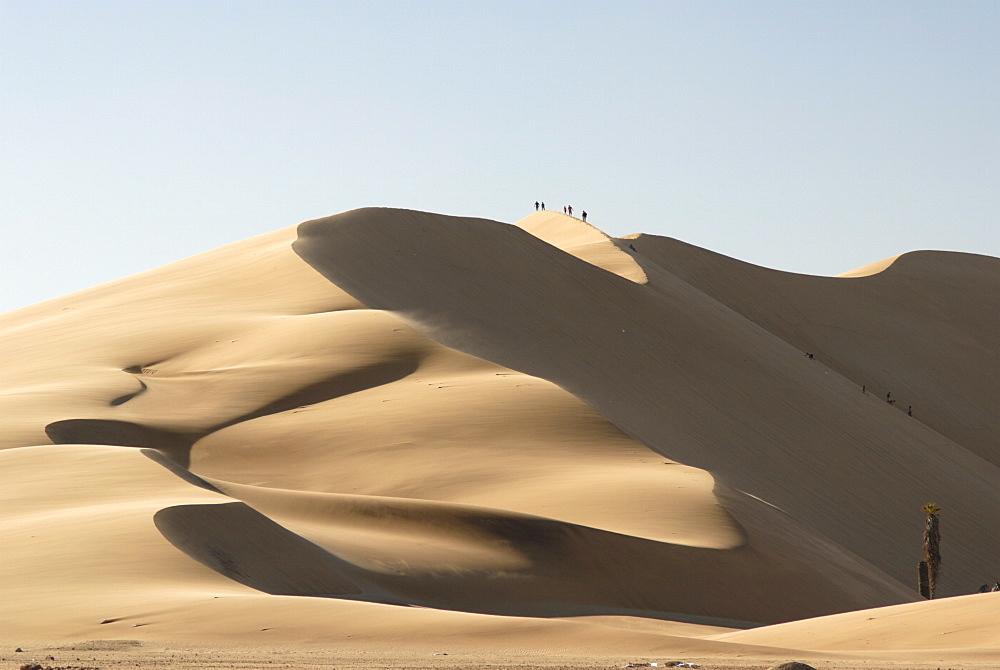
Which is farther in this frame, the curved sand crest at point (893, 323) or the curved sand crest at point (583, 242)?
the curved sand crest at point (893, 323)

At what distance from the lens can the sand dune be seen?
14562 mm

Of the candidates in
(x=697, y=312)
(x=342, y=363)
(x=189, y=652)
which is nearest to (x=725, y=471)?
(x=342, y=363)

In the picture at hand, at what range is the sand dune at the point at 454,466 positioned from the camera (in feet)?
47.8

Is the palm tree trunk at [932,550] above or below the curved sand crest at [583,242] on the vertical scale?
below

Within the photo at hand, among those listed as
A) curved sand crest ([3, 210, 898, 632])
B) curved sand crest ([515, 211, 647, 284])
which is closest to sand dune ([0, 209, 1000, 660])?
curved sand crest ([3, 210, 898, 632])

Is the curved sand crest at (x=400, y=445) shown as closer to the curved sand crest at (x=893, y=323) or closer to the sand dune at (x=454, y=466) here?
the sand dune at (x=454, y=466)

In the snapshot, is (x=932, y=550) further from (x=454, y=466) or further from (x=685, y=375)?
(x=685, y=375)

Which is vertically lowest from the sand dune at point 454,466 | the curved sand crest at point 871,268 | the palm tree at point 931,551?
the palm tree at point 931,551

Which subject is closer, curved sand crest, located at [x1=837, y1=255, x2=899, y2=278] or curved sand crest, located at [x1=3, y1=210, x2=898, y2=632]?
curved sand crest, located at [x1=3, y1=210, x2=898, y2=632]

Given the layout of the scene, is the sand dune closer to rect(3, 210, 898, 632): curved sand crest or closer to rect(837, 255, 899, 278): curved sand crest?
rect(3, 210, 898, 632): curved sand crest

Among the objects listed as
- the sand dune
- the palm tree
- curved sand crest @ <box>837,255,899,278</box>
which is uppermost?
curved sand crest @ <box>837,255,899,278</box>

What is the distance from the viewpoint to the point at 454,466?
25.2 metres

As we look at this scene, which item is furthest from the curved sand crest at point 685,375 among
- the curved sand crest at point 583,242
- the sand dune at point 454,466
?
the curved sand crest at point 583,242

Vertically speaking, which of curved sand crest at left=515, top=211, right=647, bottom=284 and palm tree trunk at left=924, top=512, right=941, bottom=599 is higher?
curved sand crest at left=515, top=211, right=647, bottom=284
